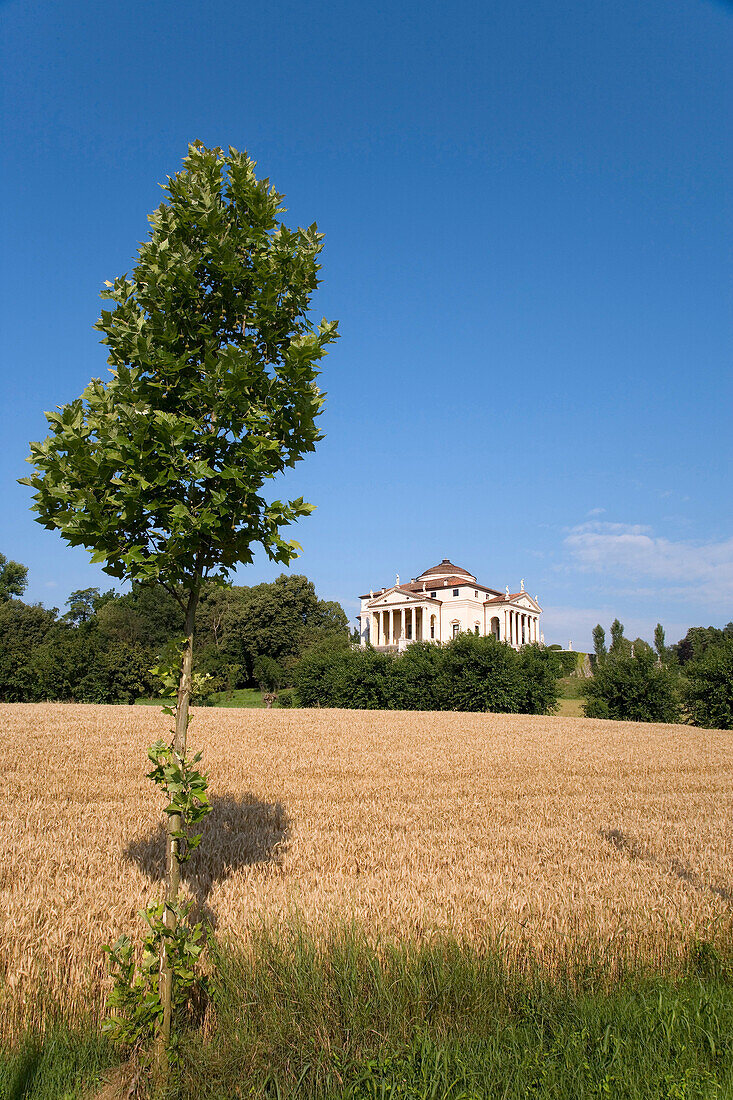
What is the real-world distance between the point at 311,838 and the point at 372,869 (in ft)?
4.83

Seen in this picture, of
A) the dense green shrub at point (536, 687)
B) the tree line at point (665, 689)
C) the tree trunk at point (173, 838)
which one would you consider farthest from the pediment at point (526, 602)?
the tree trunk at point (173, 838)

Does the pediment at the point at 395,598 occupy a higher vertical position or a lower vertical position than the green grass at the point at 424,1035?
higher

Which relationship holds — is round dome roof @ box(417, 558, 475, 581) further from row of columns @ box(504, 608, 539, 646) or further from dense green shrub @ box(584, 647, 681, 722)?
dense green shrub @ box(584, 647, 681, 722)

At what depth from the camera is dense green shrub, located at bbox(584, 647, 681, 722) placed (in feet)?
146

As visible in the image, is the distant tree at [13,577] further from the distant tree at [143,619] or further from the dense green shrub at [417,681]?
the dense green shrub at [417,681]

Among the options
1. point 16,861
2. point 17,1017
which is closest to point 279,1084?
point 17,1017

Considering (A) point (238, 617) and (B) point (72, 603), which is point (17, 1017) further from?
(B) point (72, 603)

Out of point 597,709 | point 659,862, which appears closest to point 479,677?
point 597,709

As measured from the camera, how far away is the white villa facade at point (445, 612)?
96.4m

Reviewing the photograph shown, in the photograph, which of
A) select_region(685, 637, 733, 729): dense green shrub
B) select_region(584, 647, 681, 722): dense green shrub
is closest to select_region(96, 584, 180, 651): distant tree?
select_region(584, 647, 681, 722): dense green shrub

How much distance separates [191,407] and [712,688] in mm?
44766

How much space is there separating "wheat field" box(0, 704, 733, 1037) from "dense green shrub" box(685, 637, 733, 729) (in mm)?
26924

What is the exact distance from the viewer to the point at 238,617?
82.0 m

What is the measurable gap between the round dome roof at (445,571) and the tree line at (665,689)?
5729 centimetres
